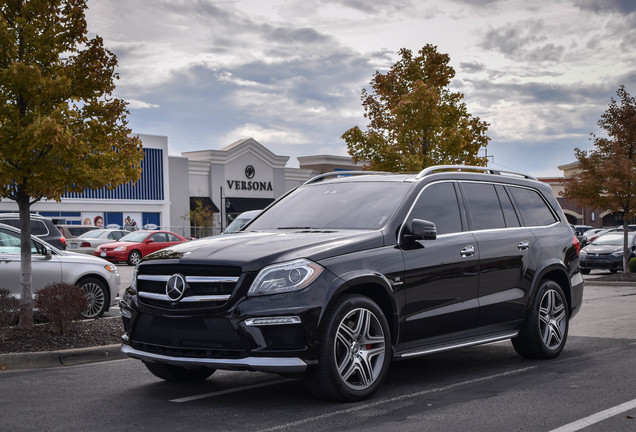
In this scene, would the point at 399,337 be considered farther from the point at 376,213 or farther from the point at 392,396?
the point at 376,213

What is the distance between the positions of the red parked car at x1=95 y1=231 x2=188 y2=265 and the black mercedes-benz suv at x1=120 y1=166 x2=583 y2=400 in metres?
24.6

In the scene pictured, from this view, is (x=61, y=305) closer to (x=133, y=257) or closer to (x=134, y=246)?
(x=133, y=257)

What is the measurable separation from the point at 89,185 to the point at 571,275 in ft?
19.5

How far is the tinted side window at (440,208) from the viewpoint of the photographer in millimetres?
7371

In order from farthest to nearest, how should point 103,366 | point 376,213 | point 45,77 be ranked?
point 45,77 < point 103,366 < point 376,213

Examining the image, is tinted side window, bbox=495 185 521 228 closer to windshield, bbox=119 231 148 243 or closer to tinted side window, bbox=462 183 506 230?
tinted side window, bbox=462 183 506 230

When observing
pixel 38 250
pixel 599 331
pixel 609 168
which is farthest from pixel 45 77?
pixel 609 168

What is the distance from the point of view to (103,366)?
860 centimetres

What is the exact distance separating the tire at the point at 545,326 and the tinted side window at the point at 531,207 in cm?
69

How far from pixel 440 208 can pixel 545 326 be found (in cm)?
192

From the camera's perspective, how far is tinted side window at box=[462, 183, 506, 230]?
312 inches

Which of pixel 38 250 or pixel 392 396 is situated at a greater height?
pixel 38 250

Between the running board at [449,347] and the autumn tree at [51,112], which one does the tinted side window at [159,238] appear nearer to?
the autumn tree at [51,112]

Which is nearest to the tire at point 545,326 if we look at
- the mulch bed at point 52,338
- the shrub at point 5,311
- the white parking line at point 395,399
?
the white parking line at point 395,399
